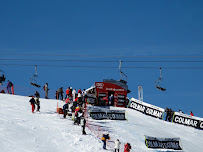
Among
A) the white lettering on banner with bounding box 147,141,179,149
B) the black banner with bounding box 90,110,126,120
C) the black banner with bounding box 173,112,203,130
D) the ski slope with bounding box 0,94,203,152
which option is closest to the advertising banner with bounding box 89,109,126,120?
the black banner with bounding box 90,110,126,120

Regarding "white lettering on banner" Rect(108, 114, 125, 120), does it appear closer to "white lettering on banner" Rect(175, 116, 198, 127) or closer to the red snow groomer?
the red snow groomer

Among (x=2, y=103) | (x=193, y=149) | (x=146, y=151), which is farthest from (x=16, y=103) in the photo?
(x=193, y=149)

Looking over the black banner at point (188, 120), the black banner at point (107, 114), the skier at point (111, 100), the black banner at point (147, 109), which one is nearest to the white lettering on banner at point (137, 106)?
the black banner at point (147, 109)

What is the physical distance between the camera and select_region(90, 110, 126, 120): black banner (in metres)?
33.4

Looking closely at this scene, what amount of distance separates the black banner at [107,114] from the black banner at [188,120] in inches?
312

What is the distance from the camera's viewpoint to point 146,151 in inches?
1056

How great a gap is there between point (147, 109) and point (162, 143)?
12.7 meters

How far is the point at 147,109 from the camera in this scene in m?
41.8

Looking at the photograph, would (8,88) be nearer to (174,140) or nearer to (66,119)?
(66,119)

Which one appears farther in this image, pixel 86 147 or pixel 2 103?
pixel 2 103

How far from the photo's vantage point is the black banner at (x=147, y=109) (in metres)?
41.3

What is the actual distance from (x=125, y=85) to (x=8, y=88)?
45.0ft

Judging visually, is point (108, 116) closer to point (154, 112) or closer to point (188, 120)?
point (154, 112)

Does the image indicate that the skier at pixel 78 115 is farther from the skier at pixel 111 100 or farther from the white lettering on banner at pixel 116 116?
the skier at pixel 111 100
